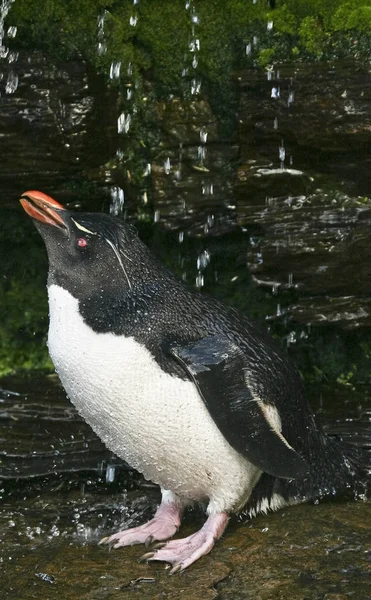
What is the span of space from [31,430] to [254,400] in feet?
3.93

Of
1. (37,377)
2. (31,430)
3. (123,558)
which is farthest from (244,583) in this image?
(37,377)

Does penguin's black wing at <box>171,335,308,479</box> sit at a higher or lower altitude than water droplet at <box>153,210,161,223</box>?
lower

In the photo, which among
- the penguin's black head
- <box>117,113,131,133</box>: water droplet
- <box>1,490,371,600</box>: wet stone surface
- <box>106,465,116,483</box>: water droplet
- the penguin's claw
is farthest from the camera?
<box>117,113,131,133</box>: water droplet

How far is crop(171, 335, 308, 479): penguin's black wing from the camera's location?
9.62ft

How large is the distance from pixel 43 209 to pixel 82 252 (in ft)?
0.55

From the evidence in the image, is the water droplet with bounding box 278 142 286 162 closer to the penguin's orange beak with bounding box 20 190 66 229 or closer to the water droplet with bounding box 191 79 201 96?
the water droplet with bounding box 191 79 201 96

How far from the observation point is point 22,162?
13.4 ft

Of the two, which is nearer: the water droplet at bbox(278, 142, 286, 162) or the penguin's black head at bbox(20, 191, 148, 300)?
the penguin's black head at bbox(20, 191, 148, 300)

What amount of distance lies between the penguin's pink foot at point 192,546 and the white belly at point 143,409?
54mm

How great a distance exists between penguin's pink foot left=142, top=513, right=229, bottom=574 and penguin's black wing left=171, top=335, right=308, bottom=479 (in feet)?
0.76

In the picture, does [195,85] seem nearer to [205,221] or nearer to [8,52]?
[205,221]

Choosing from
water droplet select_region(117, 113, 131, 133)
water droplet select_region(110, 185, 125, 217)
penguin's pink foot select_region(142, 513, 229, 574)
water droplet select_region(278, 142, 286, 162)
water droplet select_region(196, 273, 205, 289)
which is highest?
water droplet select_region(117, 113, 131, 133)

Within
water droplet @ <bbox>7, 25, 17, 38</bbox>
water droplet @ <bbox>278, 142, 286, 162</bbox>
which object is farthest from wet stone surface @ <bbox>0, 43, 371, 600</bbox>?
water droplet @ <bbox>7, 25, 17, 38</bbox>

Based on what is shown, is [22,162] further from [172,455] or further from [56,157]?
[172,455]
